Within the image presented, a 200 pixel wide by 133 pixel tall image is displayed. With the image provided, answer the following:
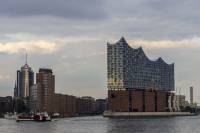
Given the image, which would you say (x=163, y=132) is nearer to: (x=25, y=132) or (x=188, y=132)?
(x=188, y=132)

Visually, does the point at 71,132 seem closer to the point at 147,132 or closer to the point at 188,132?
the point at 147,132

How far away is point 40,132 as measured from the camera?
107188 millimetres

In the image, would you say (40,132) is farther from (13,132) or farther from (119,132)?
(119,132)

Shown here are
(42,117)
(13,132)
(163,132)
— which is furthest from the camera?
(42,117)

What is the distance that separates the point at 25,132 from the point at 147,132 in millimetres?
23277

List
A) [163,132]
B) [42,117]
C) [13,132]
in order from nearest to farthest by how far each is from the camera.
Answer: [163,132]
[13,132]
[42,117]

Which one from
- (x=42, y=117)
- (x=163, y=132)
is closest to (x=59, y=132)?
(x=163, y=132)

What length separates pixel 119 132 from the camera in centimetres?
10569

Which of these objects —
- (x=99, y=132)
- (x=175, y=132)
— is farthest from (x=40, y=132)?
(x=175, y=132)

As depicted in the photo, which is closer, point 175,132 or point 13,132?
→ point 175,132

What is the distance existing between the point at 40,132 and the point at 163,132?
23376 millimetres

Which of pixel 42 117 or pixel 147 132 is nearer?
pixel 147 132

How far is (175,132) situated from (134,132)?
25.0ft

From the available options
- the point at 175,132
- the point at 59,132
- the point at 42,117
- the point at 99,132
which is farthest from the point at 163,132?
the point at 42,117
